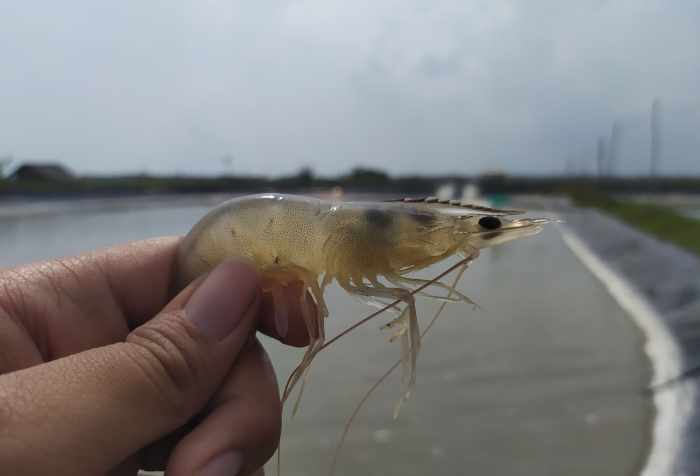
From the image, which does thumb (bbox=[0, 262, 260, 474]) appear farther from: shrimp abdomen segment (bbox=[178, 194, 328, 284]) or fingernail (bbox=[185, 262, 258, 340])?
shrimp abdomen segment (bbox=[178, 194, 328, 284])

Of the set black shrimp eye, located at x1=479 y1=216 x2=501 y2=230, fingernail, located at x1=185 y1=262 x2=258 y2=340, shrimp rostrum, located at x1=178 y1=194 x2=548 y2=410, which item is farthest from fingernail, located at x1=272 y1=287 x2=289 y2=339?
black shrimp eye, located at x1=479 y1=216 x2=501 y2=230

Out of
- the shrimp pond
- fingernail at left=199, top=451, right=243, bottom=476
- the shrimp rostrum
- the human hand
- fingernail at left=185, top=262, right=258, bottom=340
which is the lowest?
the shrimp pond

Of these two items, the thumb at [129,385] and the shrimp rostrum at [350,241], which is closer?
the thumb at [129,385]

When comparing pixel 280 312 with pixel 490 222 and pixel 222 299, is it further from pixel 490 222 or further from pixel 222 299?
pixel 490 222

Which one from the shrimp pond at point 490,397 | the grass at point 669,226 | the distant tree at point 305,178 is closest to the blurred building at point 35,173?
the distant tree at point 305,178

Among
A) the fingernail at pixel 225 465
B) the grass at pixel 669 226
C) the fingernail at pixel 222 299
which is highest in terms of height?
the fingernail at pixel 222 299

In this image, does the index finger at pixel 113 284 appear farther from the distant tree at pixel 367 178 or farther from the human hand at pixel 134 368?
the distant tree at pixel 367 178

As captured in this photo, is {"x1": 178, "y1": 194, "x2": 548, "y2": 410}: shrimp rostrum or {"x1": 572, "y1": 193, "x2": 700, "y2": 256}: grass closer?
{"x1": 178, "y1": 194, "x2": 548, "y2": 410}: shrimp rostrum
